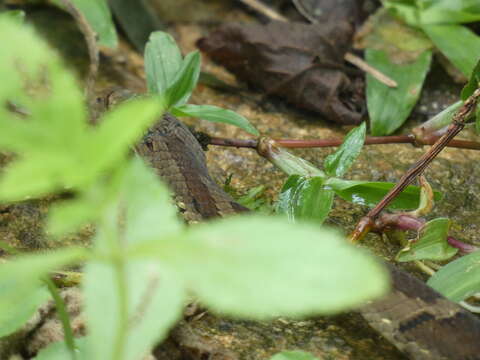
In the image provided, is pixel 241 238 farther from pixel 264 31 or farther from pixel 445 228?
pixel 264 31

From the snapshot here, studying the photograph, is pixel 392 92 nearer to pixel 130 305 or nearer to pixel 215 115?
pixel 215 115

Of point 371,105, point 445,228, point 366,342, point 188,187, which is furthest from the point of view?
point 371,105

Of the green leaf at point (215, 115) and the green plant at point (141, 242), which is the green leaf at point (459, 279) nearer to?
the green leaf at point (215, 115)

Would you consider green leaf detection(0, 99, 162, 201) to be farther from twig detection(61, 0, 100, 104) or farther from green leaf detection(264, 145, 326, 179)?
twig detection(61, 0, 100, 104)

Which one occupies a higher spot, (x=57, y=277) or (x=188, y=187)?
(x=188, y=187)

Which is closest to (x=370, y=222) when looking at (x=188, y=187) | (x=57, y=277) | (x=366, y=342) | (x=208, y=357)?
(x=366, y=342)

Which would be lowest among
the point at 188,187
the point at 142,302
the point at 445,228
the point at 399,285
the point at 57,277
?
the point at 57,277

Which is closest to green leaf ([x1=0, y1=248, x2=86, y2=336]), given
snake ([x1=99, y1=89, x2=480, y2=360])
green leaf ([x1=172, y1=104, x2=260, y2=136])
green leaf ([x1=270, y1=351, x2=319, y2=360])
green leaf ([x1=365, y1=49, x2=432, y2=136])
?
green leaf ([x1=270, y1=351, x2=319, y2=360])
